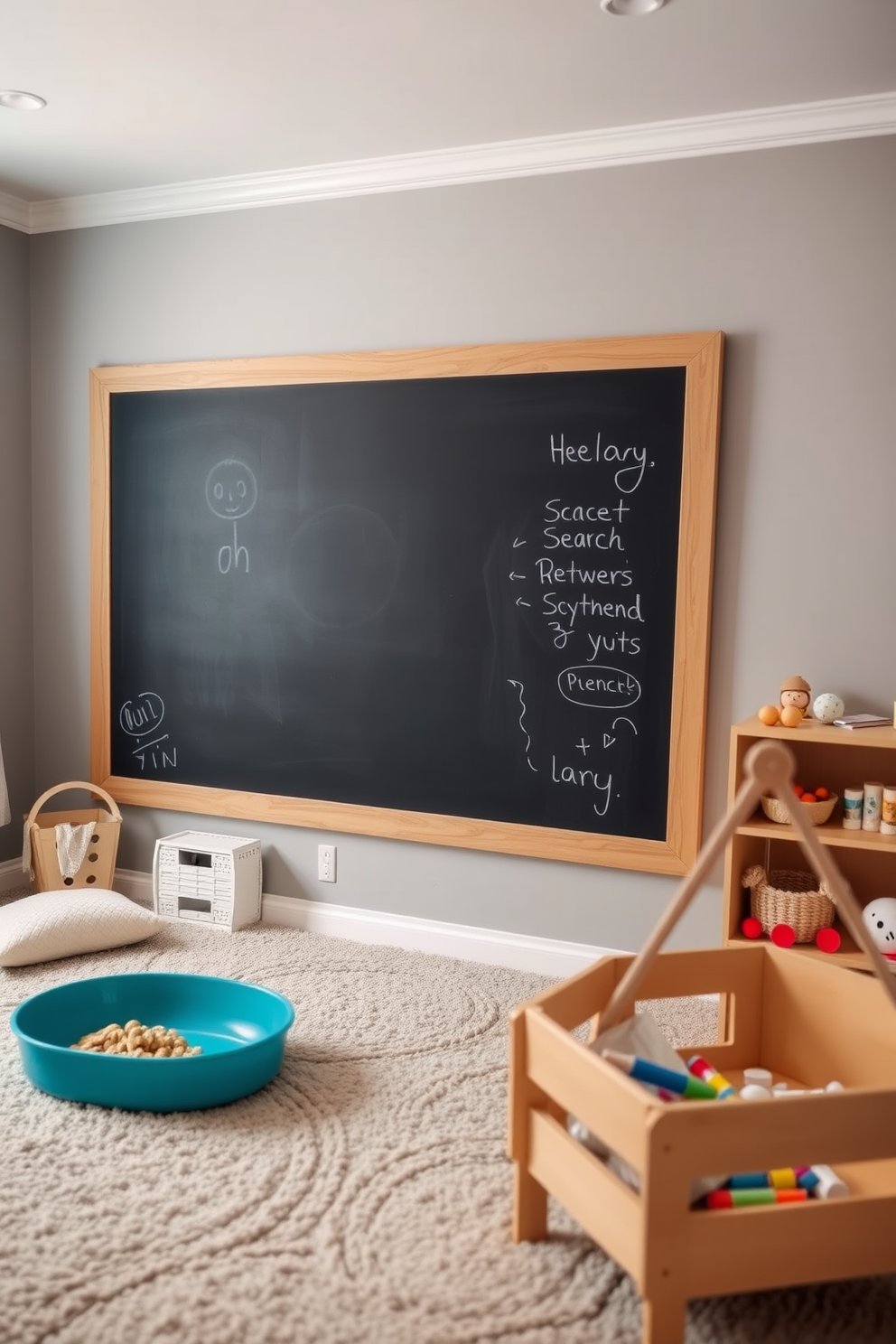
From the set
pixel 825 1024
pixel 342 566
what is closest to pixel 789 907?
pixel 825 1024

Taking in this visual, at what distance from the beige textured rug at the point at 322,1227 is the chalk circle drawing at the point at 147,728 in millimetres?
1277

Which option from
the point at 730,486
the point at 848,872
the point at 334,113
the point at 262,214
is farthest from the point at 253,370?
the point at 848,872

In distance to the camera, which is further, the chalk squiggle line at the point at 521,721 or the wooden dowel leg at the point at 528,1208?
the chalk squiggle line at the point at 521,721

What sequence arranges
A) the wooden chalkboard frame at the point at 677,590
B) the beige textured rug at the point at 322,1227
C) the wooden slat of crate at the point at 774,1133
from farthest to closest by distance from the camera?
the wooden chalkboard frame at the point at 677,590 < the beige textured rug at the point at 322,1227 < the wooden slat of crate at the point at 774,1133

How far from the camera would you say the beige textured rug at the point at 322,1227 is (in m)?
1.71

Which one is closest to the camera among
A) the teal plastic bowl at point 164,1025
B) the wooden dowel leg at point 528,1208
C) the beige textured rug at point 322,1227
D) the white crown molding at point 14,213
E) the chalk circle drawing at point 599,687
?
the beige textured rug at point 322,1227

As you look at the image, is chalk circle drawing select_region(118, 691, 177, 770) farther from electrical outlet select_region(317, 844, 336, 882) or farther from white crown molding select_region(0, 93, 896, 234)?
white crown molding select_region(0, 93, 896, 234)

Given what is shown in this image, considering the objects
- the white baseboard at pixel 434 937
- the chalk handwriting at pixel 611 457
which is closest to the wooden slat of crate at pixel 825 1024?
the white baseboard at pixel 434 937

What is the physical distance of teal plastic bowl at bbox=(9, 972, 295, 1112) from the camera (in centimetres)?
230

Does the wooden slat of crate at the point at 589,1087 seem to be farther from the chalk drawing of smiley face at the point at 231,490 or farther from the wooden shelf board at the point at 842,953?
the chalk drawing of smiley face at the point at 231,490

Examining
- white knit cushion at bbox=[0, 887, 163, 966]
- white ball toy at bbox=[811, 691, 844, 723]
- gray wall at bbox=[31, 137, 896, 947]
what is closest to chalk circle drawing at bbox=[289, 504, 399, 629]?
gray wall at bbox=[31, 137, 896, 947]

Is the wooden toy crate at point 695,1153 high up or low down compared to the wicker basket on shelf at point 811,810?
down

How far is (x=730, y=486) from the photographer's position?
2969 mm

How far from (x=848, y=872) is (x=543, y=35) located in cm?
213
